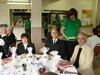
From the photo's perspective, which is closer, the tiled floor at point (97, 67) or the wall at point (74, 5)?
the tiled floor at point (97, 67)

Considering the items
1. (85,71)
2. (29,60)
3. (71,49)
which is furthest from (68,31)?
(29,60)

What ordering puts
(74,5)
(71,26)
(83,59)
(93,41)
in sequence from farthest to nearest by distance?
(74,5), (93,41), (71,26), (83,59)

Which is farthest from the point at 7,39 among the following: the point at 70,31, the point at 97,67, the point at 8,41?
the point at 97,67

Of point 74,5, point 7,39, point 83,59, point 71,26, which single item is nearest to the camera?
point 83,59

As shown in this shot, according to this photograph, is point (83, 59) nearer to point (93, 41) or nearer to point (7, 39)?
point (93, 41)

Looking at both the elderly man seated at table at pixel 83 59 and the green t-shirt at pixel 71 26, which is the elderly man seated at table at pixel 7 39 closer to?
the green t-shirt at pixel 71 26

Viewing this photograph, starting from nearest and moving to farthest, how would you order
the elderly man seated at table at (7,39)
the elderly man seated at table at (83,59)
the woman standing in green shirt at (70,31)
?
the elderly man seated at table at (83,59) → the woman standing in green shirt at (70,31) → the elderly man seated at table at (7,39)

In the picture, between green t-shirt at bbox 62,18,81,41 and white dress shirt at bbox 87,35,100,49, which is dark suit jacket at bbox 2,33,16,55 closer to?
green t-shirt at bbox 62,18,81,41

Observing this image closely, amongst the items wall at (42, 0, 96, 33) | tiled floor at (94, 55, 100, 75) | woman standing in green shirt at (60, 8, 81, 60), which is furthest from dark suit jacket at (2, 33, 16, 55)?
wall at (42, 0, 96, 33)

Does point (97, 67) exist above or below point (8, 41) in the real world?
below

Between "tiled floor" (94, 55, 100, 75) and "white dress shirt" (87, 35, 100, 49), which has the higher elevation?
"white dress shirt" (87, 35, 100, 49)

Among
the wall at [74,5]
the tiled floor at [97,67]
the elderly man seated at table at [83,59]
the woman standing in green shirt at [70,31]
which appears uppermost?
the wall at [74,5]

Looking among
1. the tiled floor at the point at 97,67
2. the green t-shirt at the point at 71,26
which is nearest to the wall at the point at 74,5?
the tiled floor at the point at 97,67

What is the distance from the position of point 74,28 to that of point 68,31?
0.14m
